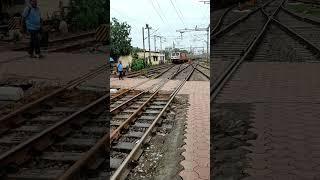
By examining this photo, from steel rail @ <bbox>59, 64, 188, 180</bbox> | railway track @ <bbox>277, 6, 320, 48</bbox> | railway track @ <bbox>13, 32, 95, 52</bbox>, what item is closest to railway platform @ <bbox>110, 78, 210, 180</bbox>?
steel rail @ <bbox>59, 64, 188, 180</bbox>

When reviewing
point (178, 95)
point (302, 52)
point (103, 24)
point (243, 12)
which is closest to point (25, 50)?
point (103, 24)

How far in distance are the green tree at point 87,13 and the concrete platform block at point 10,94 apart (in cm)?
839

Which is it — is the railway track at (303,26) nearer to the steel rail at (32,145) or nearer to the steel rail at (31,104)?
the steel rail at (31,104)

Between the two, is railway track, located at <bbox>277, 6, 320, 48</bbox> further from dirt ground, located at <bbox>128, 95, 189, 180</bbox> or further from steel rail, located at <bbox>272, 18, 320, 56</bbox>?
dirt ground, located at <bbox>128, 95, 189, 180</bbox>

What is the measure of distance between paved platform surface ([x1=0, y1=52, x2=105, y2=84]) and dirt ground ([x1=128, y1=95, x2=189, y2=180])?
16.2 feet

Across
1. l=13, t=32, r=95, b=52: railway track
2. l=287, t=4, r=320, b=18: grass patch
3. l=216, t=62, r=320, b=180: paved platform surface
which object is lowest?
l=216, t=62, r=320, b=180: paved platform surface

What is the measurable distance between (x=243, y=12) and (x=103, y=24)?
9985 mm

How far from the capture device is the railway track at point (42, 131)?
18.3 ft

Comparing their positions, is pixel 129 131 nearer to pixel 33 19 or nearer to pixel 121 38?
pixel 33 19

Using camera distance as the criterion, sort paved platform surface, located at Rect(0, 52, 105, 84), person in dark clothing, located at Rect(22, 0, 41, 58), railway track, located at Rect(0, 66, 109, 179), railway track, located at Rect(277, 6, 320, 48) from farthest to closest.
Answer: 1. railway track, located at Rect(277, 6, 320, 48)
2. person in dark clothing, located at Rect(22, 0, 41, 58)
3. paved platform surface, located at Rect(0, 52, 105, 84)
4. railway track, located at Rect(0, 66, 109, 179)

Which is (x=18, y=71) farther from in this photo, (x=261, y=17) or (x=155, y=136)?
(x=261, y=17)

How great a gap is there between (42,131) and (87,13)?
515 inches

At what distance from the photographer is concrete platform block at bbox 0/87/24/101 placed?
1004 centimetres

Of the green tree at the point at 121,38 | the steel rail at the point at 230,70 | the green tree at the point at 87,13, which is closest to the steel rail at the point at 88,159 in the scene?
the steel rail at the point at 230,70
